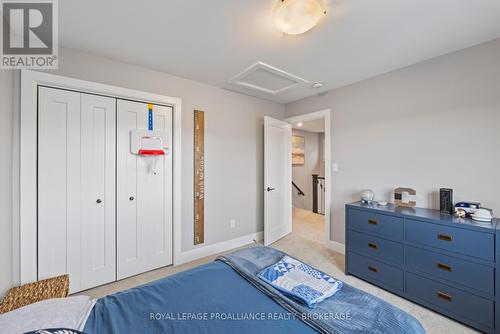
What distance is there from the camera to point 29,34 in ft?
6.02

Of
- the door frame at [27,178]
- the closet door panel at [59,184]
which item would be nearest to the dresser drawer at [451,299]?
the closet door panel at [59,184]

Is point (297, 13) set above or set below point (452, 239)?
above

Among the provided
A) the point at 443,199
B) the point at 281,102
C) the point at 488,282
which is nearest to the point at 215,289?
the point at 488,282

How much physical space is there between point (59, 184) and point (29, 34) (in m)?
1.36

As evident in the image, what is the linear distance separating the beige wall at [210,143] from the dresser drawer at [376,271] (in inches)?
62.4

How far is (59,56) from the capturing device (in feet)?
6.58

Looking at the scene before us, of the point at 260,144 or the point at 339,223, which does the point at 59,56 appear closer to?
the point at 260,144

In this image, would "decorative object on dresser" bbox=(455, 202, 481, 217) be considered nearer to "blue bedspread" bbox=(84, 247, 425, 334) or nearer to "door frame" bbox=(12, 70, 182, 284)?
"blue bedspread" bbox=(84, 247, 425, 334)

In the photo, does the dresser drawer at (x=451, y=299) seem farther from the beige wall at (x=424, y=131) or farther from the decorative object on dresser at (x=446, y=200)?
the beige wall at (x=424, y=131)

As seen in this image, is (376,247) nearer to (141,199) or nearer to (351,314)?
(351,314)

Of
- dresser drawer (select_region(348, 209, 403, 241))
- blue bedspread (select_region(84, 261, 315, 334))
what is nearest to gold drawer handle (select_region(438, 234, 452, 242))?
dresser drawer (select_region(348, 209, 403, 241))

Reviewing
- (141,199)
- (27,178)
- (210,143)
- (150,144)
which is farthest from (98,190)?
(210,143)

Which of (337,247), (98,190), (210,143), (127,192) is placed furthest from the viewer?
(337,247)

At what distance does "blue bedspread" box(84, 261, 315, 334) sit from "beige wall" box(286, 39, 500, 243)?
2275 millimetres
